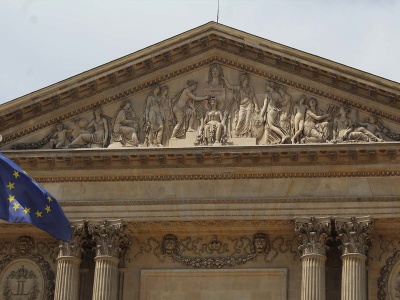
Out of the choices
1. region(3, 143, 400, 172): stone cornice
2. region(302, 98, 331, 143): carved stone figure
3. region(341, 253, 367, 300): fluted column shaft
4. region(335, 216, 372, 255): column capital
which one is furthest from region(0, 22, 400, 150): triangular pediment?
region(341, 253, 367, 300): fluted column shaft

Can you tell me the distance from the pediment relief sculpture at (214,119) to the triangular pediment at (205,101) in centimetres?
3

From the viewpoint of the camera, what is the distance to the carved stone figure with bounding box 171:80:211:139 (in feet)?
120

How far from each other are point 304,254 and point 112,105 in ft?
23.2

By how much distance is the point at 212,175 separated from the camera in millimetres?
35750

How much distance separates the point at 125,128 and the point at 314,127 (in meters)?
5.24

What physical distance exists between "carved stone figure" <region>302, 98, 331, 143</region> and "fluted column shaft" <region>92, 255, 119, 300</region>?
6161 mm

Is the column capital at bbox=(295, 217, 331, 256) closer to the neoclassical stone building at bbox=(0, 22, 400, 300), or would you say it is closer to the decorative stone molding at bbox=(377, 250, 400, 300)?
the neoclassical stone building at bbox=(0, 22, 400, 300)

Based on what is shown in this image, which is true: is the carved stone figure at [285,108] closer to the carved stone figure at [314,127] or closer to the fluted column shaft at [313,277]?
the carved stone figure at [314,127]

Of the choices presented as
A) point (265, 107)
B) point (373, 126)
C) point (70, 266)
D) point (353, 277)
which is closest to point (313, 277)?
point (353, 277)

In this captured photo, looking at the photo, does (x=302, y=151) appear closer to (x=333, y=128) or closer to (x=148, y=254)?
(x=333, y=128)

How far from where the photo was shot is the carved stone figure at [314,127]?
35688mm

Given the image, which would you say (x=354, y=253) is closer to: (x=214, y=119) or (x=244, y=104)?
(x=244, y=104)

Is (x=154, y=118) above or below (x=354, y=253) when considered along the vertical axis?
above

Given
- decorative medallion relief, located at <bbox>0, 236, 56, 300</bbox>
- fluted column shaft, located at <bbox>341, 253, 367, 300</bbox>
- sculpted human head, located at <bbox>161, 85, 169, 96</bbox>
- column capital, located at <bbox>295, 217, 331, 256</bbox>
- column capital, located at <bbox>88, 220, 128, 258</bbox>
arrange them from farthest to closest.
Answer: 1. sculpted human head, located at <bbox>161, 85, 169, 96</bbox>
2. decorative medallion relief, located at <bbox>0, 236, 56, 300</bbox>
3. column capital, located at <bbox>88, 220, 128, 258</bbox>
4. column capital, located at <bbox>295, 217, 331, 256</bbox>
5. fluted column shaft, located at <bbox>341, 253, 367, 300</bbox>
